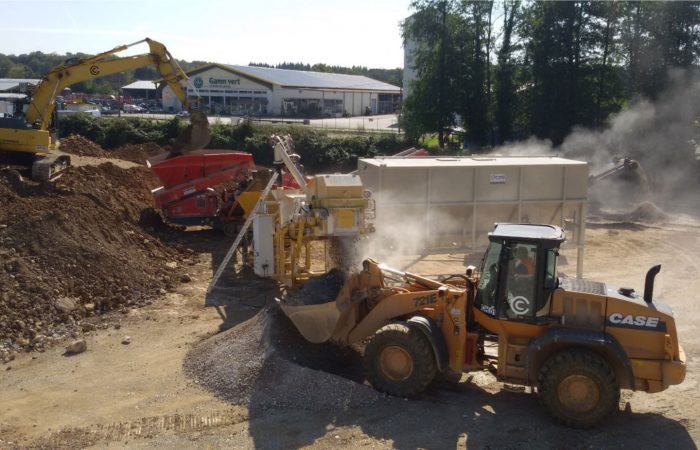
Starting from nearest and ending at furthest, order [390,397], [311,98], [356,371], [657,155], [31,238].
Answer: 1. [390,397]
2. [356,371]
3. [31,238]
4. [657,155]
5. [311,98]

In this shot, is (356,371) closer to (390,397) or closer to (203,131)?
(390,397)

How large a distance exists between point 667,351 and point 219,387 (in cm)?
497

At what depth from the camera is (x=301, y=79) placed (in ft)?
213

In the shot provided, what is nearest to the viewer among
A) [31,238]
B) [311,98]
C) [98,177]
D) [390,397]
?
[390,397]

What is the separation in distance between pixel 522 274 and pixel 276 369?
3.05m

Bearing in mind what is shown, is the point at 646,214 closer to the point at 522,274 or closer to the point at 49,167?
the point at 522,274

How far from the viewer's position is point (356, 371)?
354 inches

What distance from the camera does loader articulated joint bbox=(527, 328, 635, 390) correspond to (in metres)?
7.29

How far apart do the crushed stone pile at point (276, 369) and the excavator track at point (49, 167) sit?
34.4 ft

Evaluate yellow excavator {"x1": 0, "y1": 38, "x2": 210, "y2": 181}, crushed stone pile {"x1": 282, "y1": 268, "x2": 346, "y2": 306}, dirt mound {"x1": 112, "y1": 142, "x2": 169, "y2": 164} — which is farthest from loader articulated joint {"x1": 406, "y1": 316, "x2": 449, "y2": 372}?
dirt mound {"x1": 112, "y1": 142, "x2": 169, "y2": 164}

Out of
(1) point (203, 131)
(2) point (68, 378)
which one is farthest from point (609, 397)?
(1) point (203, 131)

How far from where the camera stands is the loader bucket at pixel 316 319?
8.77 meters

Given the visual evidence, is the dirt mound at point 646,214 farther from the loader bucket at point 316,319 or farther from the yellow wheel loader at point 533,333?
the loader bucket at point 316,319

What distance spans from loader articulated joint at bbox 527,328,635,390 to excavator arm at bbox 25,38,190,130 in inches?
563
